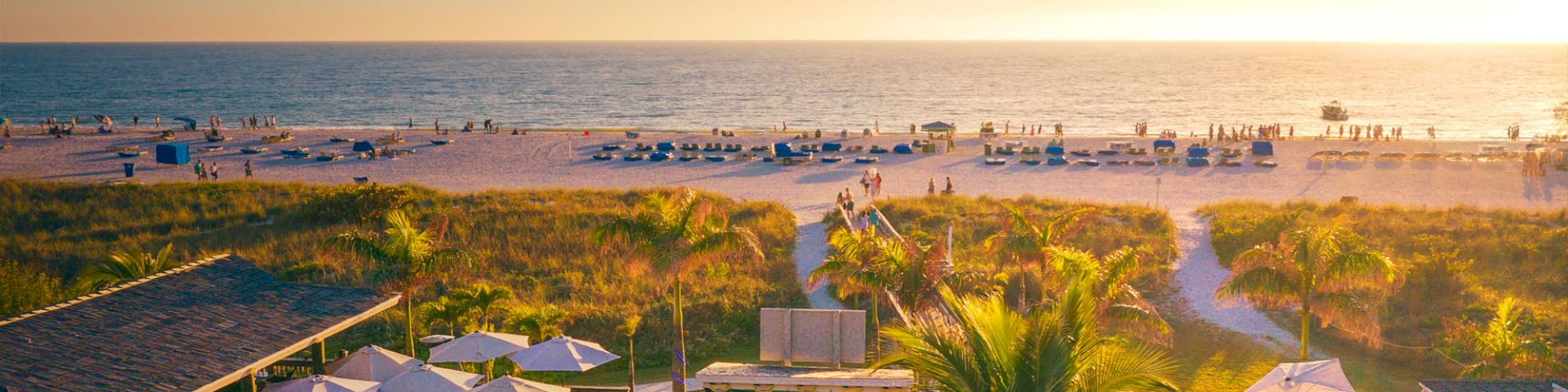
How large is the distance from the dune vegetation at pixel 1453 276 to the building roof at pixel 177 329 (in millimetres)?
13993

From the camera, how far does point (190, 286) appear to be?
15.6m

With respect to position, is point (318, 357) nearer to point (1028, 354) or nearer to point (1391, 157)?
point (1028, 354)

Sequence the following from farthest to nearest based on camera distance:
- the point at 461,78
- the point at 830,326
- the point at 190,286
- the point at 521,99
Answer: the point at 461,78 → the point at 521,99 → the point at 190,286 → the point at 830,326

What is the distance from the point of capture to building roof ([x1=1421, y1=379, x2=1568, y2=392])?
44.2 feet

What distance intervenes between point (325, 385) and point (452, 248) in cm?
595

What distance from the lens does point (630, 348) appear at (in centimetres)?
1599

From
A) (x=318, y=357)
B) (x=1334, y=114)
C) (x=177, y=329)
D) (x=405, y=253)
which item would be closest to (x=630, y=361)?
(x=405, y=253)

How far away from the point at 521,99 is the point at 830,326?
115411mm

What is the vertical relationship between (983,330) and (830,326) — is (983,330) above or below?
above

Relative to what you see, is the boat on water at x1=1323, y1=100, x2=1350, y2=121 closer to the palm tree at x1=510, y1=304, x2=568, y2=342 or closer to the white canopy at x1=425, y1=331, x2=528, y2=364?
the palm tree at x1=510, y1=304, x2=568, y2=342

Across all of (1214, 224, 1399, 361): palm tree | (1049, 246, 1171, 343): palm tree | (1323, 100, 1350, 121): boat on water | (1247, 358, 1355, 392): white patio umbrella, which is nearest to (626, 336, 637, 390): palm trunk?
(1049, 246, 1171, 343): palm tree

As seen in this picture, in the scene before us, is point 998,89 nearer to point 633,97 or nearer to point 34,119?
point 633,97

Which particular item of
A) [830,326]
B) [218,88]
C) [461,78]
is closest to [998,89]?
[461,78]

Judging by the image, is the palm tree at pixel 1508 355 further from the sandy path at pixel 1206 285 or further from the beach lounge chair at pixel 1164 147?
the beach lounge chair at pixel 1164 147
